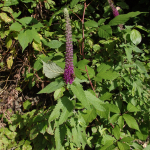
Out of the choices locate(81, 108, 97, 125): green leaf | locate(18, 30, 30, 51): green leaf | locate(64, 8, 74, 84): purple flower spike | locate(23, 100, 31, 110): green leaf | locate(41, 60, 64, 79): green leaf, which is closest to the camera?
locate(64, 8, 74, 84): purple flower spike

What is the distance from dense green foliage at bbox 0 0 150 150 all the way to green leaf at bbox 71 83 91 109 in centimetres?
3

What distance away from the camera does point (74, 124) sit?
5.03ft

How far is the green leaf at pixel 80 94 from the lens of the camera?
3.58 feet

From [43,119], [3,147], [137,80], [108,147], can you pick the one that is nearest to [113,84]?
[137,80]

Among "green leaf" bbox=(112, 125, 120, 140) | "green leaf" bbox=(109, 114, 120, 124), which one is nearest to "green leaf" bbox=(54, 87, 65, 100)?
"green leaf" bbox=(109, 114, 120, 124)

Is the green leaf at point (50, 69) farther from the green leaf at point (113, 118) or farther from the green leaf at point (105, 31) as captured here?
the green leaf at point (113, 118)

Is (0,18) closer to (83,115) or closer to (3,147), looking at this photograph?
(83,115)

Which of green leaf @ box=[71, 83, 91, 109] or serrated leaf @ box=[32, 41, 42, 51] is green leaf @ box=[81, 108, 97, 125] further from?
serrated leaf @ box=[32, 41, 42, 51]

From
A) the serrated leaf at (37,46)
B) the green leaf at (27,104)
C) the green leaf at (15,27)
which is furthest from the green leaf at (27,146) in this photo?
the green leaf at (15,27)

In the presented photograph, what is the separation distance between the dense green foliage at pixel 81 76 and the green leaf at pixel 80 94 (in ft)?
0.09

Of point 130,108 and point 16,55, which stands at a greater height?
point 16,55

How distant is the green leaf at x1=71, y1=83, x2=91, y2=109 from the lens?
1.09m

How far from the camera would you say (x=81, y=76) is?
1.41m

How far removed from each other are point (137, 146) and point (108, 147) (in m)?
0.58
